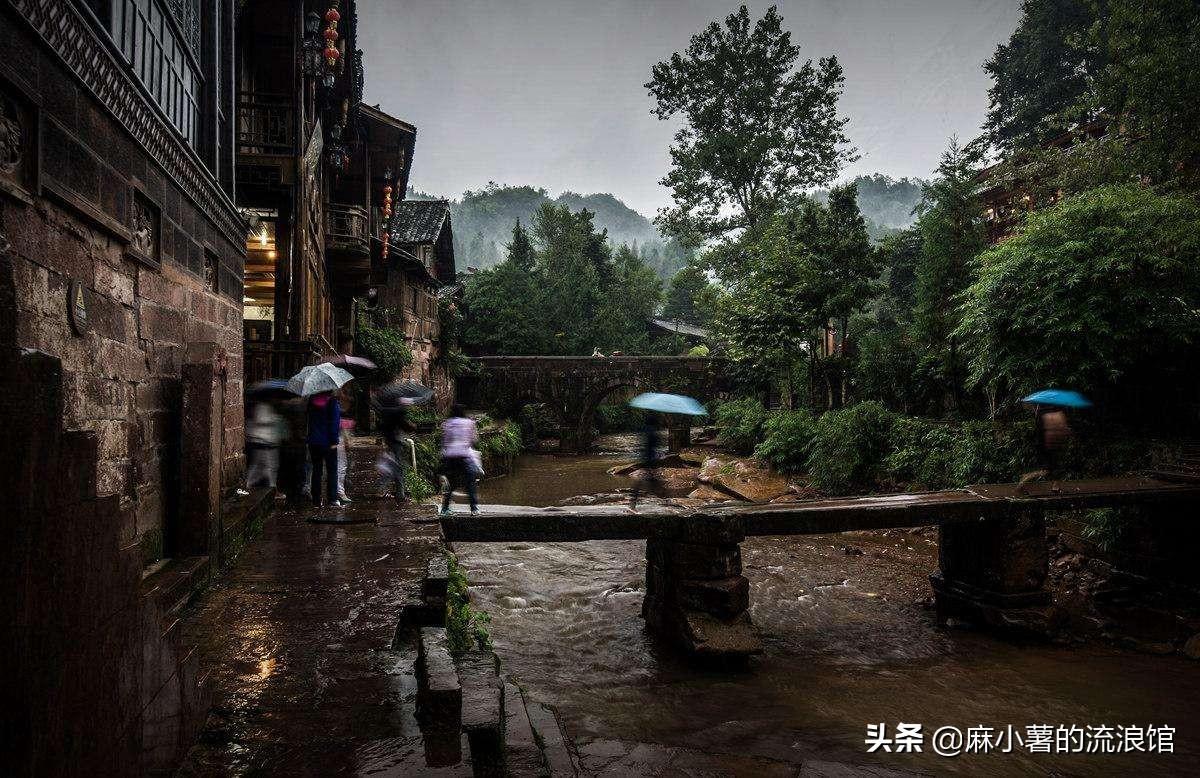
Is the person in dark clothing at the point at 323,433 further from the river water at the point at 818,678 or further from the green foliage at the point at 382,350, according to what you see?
the green foliage at the point at 382,350

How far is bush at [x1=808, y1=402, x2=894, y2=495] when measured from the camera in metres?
15.8

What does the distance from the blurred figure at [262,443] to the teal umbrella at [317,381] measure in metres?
0.51

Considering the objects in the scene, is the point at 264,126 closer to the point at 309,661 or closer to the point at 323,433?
the point at 323,433

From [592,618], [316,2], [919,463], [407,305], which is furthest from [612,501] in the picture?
[316,2]

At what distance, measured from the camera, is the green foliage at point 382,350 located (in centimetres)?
2028

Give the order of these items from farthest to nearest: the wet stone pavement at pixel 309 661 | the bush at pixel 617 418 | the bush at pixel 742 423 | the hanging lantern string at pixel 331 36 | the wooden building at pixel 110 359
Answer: the bush at pixel 617 418 → the bush at pixel 742 423 → the hanging lantern string at pixel 331 36 → the wet stone pavement at pixel 309 661 → the wooden building at pixel 110 359

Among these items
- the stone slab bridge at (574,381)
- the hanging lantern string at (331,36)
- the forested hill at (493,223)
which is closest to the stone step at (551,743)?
the hanging lantern string at (331,36)

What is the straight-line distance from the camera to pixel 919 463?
14.6m

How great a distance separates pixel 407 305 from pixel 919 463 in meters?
19.4

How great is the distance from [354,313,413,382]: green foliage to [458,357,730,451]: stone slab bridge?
369 inches

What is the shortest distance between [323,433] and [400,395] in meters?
1.10

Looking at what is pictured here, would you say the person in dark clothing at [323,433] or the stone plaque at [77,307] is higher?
the stone plaque at [77,307]

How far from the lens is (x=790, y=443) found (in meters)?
19.1

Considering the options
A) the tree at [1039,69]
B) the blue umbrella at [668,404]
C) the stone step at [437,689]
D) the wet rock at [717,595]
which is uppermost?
the tree at [1039,69]
